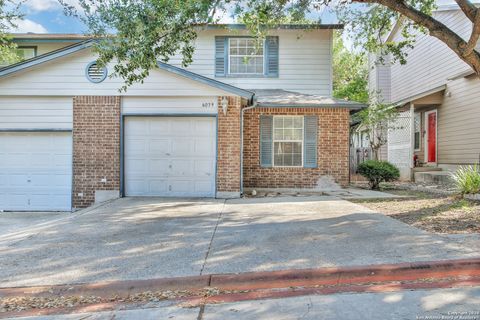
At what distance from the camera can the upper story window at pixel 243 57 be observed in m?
13.7

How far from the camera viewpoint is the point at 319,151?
11.8m

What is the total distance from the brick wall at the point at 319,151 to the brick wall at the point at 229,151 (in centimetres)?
144

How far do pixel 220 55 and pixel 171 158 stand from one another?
5.07 metres

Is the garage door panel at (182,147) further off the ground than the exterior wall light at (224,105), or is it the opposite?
→ the exterior wall light at (224,105)

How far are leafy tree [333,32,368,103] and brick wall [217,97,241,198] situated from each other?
19.7 meters

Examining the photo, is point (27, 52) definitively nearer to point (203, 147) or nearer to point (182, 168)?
point (182, 168)

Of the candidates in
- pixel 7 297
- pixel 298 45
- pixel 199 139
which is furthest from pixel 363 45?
pixel 7 297

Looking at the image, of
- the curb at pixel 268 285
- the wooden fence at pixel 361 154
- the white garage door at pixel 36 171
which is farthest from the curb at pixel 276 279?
the wooden fence at pixel 361 154

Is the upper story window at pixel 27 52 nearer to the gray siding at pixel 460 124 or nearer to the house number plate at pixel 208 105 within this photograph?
the house number plate at pixel 208 105

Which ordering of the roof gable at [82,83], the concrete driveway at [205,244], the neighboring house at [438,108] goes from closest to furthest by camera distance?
1. the concrete driveway at [205,244]
2. the roof gable at [82,83]
3. the neighboring house at [438,108]

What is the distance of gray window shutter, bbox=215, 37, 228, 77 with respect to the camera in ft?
45.1

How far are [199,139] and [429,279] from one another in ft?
24.8

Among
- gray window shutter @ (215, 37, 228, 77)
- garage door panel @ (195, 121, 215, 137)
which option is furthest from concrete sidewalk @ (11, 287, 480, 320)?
gray window shutter @ (215, 37, 228, 77)

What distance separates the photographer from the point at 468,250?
4.82 m
